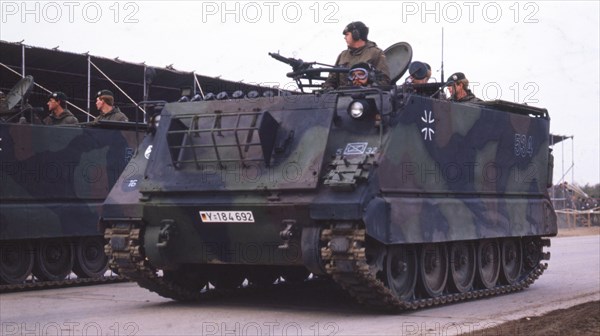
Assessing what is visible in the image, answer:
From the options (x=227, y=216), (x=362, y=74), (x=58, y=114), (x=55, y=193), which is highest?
(x=362, y=74)

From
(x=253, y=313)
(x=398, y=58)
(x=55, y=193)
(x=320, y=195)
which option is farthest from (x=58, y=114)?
(x=320, y=195)

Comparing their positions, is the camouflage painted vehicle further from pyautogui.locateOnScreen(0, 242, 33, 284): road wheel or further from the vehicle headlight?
the vehicle headlight

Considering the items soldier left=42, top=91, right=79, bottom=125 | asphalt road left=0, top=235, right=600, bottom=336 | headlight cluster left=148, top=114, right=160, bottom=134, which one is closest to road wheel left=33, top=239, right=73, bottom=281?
asphalt road left=0, top=235, right=600, bottom=336

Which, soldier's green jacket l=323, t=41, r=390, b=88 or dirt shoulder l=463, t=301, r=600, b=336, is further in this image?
soldier's green jacket l=323, t=41, r=390, b=88

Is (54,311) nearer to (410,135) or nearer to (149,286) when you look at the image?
(149,286)

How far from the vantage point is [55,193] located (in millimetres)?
15734

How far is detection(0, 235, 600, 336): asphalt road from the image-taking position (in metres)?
10.1

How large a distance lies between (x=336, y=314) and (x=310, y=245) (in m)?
1.06

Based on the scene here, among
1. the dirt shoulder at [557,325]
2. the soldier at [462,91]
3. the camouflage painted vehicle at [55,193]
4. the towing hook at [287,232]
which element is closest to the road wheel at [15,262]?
the camouflage painted vehicle at [55,193]

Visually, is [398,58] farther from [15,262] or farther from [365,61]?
[15,262]

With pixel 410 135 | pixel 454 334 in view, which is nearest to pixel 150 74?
pixel 410 135

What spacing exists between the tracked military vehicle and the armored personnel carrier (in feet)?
10.2

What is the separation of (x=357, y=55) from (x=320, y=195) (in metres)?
3.13

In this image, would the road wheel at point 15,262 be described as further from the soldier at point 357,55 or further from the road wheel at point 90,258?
the soldier at point 357,55
